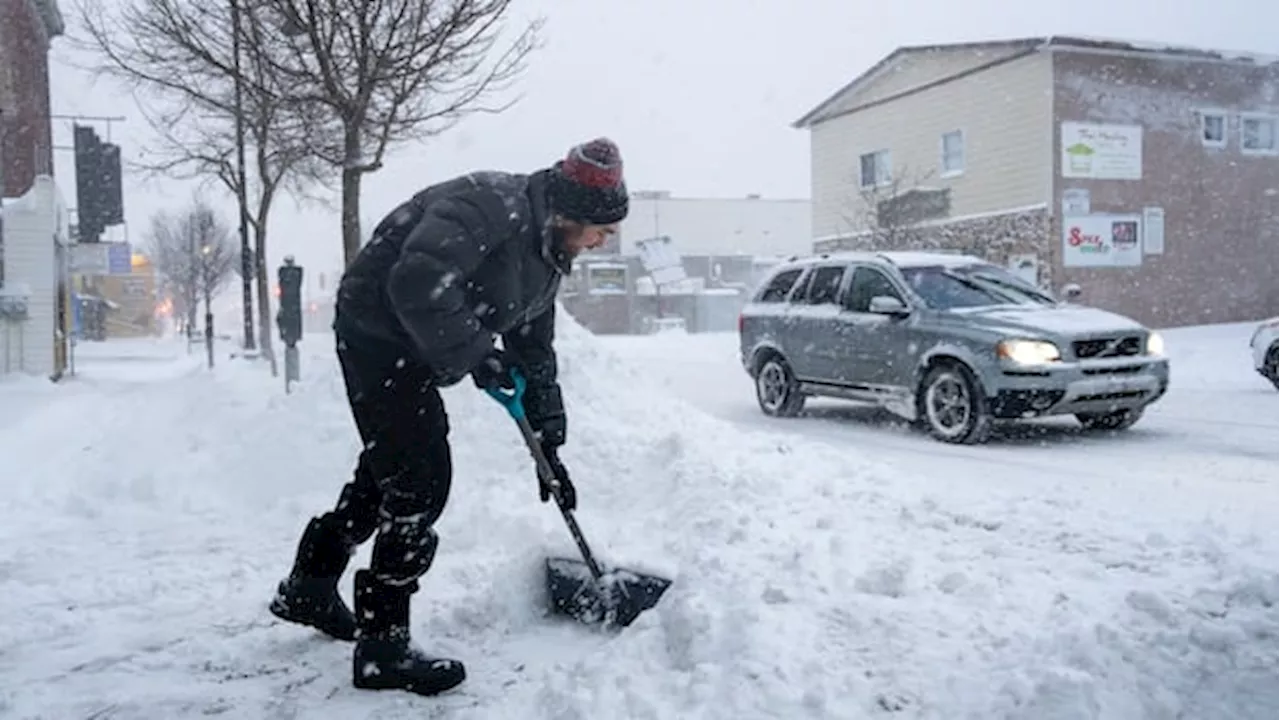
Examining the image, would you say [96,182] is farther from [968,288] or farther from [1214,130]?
[1214,130]

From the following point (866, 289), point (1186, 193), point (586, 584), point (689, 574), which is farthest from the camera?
point (1186, 193)

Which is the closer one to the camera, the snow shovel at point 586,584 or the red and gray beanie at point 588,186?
the red and gray beanie at point 588,186

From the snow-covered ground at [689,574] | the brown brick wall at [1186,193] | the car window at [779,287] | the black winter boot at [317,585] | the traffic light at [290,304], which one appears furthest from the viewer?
the brown brick wall at [1186,193]

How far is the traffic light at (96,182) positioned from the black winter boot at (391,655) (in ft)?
87.4

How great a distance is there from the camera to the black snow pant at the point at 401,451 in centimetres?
317

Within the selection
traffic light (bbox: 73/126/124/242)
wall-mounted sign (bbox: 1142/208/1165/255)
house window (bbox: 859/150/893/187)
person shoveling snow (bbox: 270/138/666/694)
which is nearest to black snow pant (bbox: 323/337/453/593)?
person shoveling snow (bbox: 270/138/666/694)

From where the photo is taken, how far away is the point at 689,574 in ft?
12.0

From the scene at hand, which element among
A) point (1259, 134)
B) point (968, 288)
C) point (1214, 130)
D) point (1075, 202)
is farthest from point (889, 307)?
point (1259, 134)

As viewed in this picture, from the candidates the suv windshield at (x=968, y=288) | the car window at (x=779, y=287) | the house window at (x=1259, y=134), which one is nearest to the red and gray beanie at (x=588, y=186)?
the suv windshield at (x=968, y=288)

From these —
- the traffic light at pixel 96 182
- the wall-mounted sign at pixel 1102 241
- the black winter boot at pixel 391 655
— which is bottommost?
the black winter boot at pixel 391 655

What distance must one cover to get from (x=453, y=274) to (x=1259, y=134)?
93.8ft

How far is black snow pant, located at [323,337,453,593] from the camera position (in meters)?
3.17

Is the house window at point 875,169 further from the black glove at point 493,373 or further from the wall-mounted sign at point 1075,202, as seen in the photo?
the black glove at point 493,373

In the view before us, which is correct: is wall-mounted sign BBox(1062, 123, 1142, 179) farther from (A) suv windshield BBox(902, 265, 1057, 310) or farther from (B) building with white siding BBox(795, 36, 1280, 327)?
(A) suv windshield BBox(902, 265, 1057, 310)
